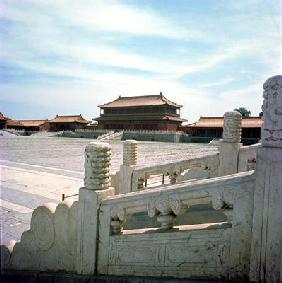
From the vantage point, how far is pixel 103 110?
2229 inches

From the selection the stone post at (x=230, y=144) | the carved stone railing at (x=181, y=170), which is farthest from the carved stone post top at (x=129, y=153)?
the stone post at (x=230, y=144)

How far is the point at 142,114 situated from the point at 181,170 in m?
42.8

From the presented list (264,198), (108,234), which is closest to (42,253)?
(108,234)

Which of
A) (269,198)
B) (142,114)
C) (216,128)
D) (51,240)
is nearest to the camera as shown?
(269,198)

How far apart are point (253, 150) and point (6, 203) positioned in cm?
599

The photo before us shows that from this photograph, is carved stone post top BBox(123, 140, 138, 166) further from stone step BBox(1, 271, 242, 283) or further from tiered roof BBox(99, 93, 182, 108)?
tiered roof BBox(99, 93, 182, 108)

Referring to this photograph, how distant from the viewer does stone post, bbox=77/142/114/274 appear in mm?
3498

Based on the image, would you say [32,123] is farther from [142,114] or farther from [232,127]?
[232,127]

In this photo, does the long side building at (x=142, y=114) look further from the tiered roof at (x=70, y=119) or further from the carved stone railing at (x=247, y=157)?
the carved stone railing at (x=247, y=157)

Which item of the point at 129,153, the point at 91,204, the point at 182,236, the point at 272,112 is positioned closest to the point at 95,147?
the point at 91,204

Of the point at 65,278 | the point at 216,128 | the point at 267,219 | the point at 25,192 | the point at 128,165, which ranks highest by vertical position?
the point at 216,128

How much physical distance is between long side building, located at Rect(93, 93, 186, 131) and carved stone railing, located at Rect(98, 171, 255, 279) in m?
43.8

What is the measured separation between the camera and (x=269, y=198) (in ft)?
8.19

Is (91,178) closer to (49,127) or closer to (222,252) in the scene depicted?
(222,252)
